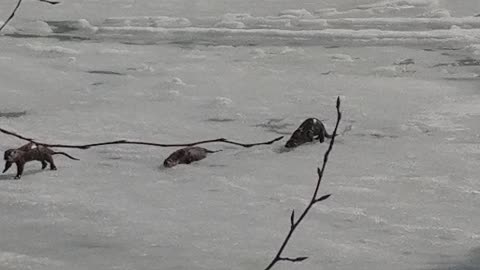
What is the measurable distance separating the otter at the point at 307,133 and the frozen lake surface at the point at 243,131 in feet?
0.24

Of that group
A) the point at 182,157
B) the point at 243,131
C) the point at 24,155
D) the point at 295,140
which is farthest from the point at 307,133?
the point at 24,155

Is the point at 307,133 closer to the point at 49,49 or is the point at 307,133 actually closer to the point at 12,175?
the point at 12,175

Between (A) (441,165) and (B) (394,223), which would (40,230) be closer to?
(B) (394,223)

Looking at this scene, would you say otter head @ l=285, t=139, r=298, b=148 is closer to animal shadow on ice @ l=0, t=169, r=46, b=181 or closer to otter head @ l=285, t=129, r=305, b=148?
otter head @ l=285, t=129, r=305, b=148

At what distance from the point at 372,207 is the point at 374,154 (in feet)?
2.18

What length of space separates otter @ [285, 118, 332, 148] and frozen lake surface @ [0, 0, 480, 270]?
7 cm

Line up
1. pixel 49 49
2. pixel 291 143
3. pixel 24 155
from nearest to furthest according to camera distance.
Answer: pixel 24 155
pixel 291 143
pixel 49 49

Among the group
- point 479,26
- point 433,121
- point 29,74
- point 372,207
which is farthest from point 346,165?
point 479,26

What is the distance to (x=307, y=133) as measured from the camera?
3732 millimetres

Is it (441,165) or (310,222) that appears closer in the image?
(310,222)

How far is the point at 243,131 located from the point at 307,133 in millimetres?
341

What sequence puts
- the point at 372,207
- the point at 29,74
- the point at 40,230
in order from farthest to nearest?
the point at 29,74, the point at 372,207, the point at 40,230

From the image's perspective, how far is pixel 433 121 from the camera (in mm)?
4039

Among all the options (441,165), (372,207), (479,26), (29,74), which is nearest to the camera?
(372,207)
